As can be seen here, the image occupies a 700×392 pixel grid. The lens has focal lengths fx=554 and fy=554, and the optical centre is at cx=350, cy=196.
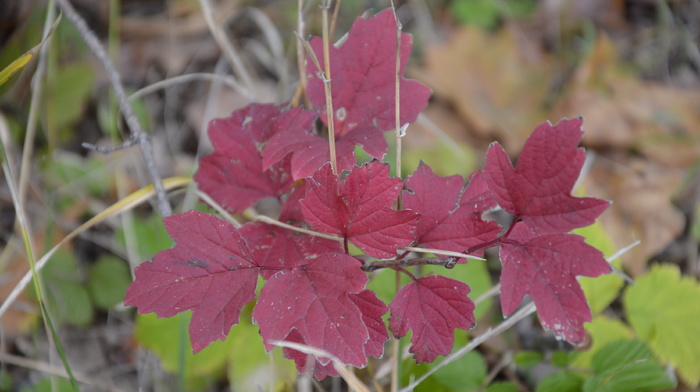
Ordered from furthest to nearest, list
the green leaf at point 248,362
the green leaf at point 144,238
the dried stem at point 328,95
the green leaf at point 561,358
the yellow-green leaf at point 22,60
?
1. the green leaf at point 144,238
2. the green leaf at point 248,362
3. the green leaf at point 561,358
4. the yellow-green leaf at point 22,60
5. the dried stem at point 328,95

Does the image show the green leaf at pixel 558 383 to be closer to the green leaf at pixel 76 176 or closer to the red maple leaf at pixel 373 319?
the red maple leaf at pixel 373 319

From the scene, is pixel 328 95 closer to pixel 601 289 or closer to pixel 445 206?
pixel 445 206

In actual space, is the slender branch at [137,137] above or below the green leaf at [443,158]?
above

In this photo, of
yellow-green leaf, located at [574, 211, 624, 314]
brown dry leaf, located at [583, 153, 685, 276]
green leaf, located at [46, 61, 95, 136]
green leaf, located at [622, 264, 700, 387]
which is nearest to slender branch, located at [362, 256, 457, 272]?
yellow-green leaf, located at [574, 211, 624, 314]

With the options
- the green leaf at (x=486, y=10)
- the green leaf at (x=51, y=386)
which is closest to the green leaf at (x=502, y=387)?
the green leaf at (x=51, y=386)

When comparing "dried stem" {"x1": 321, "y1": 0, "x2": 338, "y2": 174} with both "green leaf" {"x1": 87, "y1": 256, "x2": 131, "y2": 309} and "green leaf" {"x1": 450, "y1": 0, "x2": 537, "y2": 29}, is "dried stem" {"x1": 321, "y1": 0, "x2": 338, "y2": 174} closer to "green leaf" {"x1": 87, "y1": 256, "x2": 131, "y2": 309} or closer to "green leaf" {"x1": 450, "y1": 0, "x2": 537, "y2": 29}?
"green leaf" {"x1": 87, "y1": 256, "x2": 131, "y2": 309}

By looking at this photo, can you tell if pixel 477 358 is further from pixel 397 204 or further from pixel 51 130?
pixel 51 130
